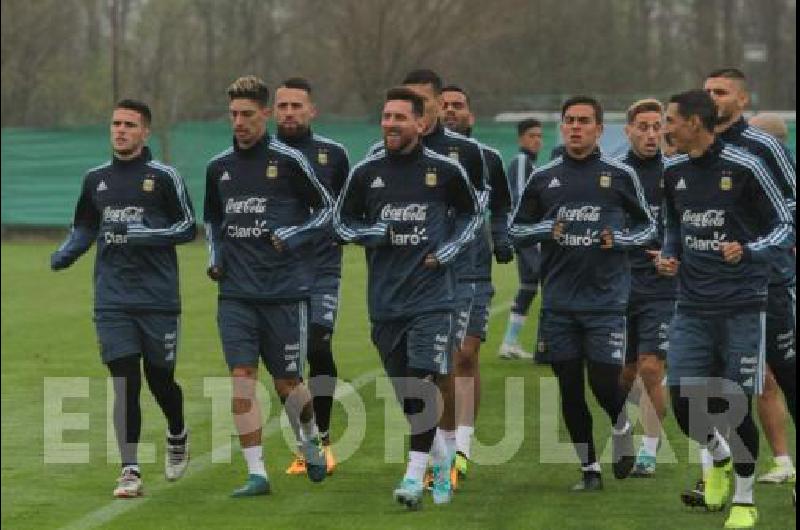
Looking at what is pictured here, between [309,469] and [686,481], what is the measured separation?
2192 millimetres

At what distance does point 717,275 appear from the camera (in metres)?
9.66

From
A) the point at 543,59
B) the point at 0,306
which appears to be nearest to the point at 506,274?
the point at 0,306

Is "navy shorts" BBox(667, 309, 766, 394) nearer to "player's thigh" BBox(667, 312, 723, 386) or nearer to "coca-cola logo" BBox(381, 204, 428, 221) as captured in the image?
"player's thigh" BBox(667, 312, 723, 386)

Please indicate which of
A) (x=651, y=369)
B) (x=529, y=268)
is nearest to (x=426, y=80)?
(x=651, y=369)

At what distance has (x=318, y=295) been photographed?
12.1 m

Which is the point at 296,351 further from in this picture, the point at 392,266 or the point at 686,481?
the point at 686,481

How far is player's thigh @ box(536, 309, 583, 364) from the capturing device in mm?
10828

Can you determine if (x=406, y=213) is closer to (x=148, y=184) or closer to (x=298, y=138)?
(x=148, y=184)

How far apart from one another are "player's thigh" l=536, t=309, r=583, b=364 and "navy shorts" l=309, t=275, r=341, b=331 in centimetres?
175

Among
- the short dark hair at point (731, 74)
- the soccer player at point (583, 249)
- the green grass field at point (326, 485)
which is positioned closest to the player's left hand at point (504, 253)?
the soccer player at point (583, 249)

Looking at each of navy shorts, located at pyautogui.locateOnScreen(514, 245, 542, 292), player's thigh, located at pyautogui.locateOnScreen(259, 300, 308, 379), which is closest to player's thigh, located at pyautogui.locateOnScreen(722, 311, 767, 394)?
player's thigh, located at pyautogui.locateOnScreen(259, 300, 308, 379)

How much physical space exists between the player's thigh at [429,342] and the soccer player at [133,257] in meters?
1.46

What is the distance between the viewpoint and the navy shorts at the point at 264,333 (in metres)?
10.8

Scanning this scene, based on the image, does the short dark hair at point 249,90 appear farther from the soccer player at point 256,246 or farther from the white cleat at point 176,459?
the white cleat at point 176,459
